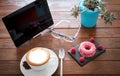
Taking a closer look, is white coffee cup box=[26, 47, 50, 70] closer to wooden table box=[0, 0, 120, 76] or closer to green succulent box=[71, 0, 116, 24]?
wooden table box=[0, 0, 120, 76]

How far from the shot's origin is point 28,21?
3.32 ft

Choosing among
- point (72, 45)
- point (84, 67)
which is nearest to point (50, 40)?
point (72, 45)

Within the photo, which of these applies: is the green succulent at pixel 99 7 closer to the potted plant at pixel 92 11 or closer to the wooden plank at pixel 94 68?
the potted plant at pixel 92 11

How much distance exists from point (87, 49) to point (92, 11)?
0.20m

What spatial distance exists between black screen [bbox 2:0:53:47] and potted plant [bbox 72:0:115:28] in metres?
0.16

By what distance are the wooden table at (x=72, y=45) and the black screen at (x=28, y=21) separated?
5 cm

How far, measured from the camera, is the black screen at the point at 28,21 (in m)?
0.96

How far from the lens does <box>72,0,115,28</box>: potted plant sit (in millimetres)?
1005

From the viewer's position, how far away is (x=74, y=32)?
3.59 feet

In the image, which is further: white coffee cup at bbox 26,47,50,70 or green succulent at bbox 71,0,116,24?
green succulent at bbox 71,0,116,24

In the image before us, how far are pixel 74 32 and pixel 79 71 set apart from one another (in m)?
0.25

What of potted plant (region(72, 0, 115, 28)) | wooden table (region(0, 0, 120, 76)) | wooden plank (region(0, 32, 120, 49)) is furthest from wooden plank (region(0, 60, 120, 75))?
potted plant (region(72, 0, 115, 28))

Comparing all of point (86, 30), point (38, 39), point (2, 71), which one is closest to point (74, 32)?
point (86, 30)

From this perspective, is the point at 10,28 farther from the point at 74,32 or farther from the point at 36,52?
the point at 74,32
